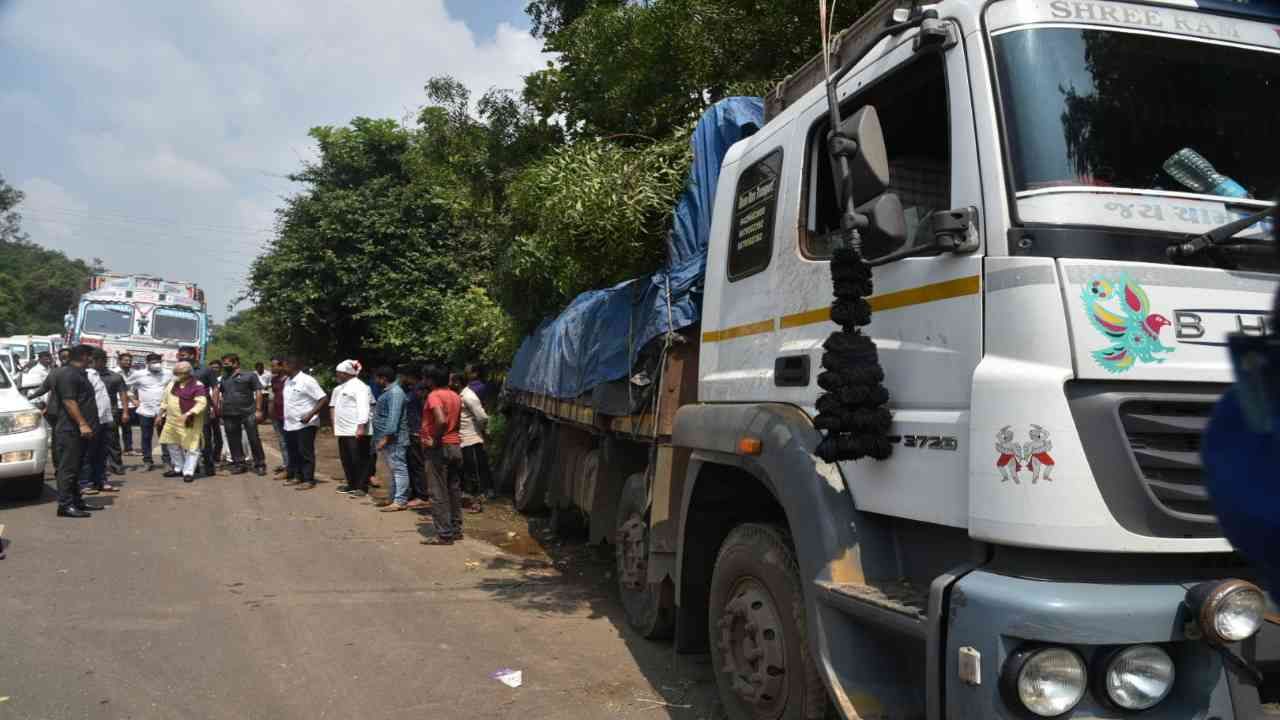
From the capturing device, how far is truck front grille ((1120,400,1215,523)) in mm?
2145

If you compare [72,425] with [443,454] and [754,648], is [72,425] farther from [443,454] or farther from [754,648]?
[754,648]

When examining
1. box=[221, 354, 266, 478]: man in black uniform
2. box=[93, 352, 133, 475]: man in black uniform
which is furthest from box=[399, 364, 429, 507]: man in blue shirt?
box=[93, 352, 133, 475]: man in black uniform

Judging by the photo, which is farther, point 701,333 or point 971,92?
point 701,333

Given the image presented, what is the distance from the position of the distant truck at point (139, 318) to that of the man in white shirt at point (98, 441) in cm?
669

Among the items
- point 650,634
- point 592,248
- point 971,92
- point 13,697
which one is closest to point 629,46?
point 592,248

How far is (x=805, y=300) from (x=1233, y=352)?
199cm

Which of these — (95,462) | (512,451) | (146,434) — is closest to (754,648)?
(512,451)

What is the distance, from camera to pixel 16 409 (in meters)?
8.81

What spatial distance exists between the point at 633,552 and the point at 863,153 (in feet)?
11.5

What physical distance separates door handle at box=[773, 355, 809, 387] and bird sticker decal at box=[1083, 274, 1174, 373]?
3.75 ft

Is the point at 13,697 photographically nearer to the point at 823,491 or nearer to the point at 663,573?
the point at 663,573

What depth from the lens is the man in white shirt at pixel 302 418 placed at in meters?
10.9

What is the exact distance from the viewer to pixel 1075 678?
6.86ft

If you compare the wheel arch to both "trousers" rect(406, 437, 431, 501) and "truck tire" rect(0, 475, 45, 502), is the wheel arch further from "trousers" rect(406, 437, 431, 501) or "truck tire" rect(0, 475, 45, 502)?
"truck tire" rect(0, 475, 45, 502)
